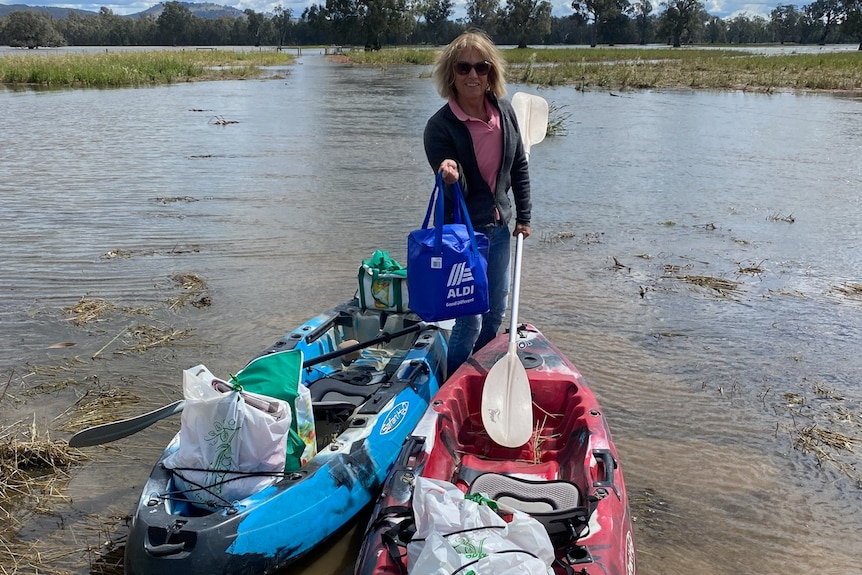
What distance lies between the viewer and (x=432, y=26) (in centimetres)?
10225

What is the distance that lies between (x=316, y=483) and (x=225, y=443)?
0.46 meters

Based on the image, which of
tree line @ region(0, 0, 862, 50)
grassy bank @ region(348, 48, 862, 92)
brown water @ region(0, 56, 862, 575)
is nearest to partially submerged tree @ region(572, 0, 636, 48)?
tree line @ region(0, 0, 862, 50)

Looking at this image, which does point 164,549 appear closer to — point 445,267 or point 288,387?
point 288,387

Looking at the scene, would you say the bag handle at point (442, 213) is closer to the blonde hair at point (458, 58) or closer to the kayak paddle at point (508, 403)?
the blonde hair at point (458, 58)

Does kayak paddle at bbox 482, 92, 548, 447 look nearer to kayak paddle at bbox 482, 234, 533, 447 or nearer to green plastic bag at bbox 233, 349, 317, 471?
kayak paddle at bbox 482, 234, 533, 447

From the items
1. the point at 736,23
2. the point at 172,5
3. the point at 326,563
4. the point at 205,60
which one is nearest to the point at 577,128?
the point at 326,563

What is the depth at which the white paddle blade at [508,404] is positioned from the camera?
3.65 m

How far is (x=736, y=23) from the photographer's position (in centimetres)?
13888

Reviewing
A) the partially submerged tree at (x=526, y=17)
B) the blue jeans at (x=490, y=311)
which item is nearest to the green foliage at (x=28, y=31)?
the partially submerged tree at (x=526, y=17)

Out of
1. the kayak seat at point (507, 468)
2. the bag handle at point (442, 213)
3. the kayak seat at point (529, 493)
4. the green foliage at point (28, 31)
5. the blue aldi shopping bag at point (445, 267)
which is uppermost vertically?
the green foliage at point (28, 31)

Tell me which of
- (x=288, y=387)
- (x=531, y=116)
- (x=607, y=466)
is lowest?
(x=607, y=466)

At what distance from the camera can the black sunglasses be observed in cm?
356

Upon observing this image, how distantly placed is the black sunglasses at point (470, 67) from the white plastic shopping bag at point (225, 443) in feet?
6.18

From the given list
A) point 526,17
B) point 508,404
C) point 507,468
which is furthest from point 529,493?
point 526,17
